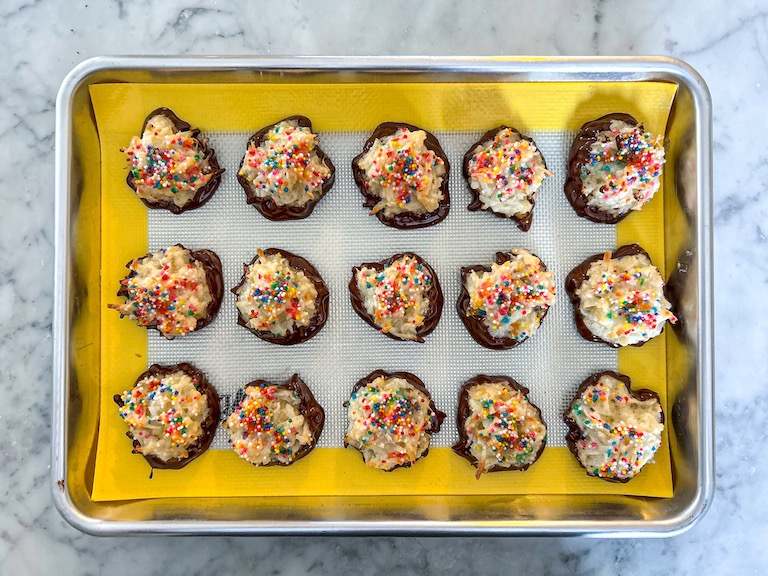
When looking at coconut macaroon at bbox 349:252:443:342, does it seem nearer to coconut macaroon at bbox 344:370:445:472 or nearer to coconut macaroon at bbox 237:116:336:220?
coconut macaroon at bbox 344:370:445:472

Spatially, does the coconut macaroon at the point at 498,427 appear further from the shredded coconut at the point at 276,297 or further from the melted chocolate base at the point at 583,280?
the shredded coconut at the point at 276,297

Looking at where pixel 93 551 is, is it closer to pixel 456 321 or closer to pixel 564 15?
pixel 456 321

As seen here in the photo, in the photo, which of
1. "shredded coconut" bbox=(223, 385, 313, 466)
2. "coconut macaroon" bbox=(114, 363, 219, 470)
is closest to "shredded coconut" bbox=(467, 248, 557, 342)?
"shredded coconut" bbox=(223, 385, 313, 466)

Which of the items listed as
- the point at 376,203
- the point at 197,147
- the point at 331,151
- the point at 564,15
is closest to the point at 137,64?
the point at 197,147

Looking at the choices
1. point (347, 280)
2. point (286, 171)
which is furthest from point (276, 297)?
point (286, 171)

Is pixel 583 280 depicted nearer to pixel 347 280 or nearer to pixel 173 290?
pixel 347 280

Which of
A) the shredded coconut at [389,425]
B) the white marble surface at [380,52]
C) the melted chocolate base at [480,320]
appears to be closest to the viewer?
the shredded coconut at [389,425]

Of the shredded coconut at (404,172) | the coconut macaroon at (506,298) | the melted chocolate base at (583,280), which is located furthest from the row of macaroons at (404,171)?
the coconut macaroon at (506,298)
